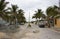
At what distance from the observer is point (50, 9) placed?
206 ft

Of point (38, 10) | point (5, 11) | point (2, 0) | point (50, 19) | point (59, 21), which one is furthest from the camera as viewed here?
point (38, 10)

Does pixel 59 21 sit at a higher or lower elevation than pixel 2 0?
lower

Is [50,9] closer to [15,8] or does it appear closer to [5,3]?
[15,8]

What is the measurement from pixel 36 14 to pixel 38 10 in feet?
13.6

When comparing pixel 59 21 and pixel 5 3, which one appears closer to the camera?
pixel 5 3

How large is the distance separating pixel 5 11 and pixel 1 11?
9.61 ft

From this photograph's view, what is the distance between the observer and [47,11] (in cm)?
6388

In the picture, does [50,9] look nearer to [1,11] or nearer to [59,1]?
[59,1]

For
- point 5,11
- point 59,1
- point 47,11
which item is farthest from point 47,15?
point 5,11

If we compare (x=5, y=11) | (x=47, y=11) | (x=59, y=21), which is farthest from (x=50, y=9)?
(x=5, y=11)

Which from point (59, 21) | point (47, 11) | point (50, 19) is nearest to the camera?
point (59, 21)

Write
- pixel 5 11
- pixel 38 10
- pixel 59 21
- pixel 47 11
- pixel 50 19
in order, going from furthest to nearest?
pixel 38 10 → pixel 50 19 → pixel 47 11 → pixel 59 21 → pixel 5 11

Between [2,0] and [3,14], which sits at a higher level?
[2,0]

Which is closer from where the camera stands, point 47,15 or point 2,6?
point 2,6
